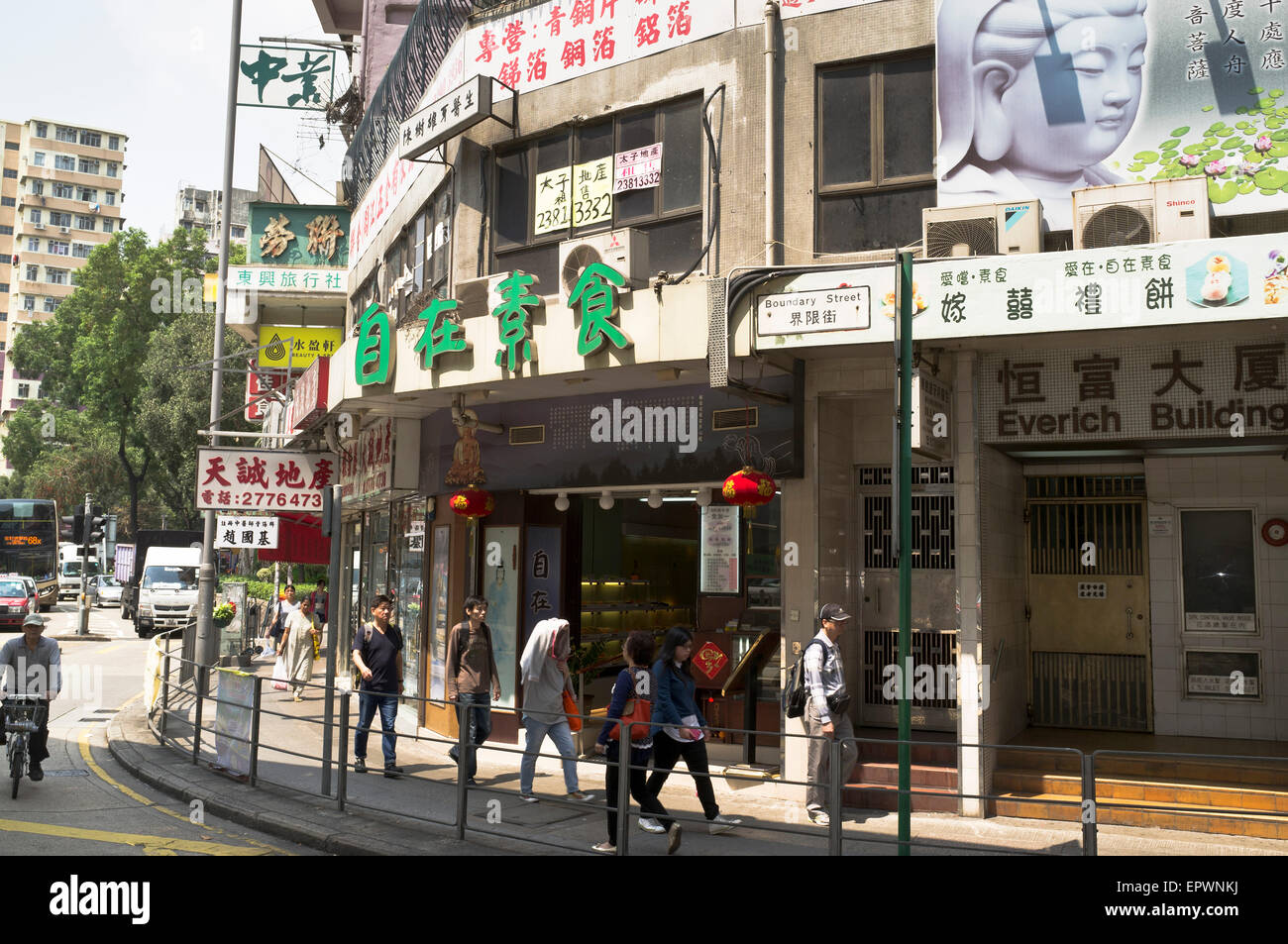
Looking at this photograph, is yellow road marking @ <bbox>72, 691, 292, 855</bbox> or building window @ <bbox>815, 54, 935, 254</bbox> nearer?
yellow road marking @ <bbox>72, 691, 292, 855</bbox>

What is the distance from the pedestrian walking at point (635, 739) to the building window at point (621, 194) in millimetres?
4621

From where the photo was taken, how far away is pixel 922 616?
10719 millimetres

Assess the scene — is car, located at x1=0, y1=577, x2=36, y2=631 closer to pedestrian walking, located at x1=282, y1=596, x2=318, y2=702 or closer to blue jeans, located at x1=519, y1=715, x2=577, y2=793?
pedestrian walking, located at x1=282, y1=596, x2=318, y2=702

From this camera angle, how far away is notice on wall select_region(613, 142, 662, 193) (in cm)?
1149

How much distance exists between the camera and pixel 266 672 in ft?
71.9

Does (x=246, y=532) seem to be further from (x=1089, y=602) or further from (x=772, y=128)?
(x=1089, y=602)

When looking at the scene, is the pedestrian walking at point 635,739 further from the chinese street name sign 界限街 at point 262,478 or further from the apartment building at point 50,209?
the apartment building at point 50,209

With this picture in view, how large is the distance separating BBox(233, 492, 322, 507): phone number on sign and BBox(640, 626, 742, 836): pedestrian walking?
332 inches

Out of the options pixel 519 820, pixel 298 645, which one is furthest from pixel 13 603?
pixel 519 820

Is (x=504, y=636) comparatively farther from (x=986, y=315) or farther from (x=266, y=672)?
(x=266, y=672)

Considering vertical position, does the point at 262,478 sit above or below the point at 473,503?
above

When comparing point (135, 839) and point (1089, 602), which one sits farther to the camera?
point (1089, 602)

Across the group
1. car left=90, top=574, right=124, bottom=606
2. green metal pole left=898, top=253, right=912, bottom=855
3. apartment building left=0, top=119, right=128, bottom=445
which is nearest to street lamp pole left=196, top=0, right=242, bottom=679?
green metal pole left=898, top=253, right=912, bottom=855

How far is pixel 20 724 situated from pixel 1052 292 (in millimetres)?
10121
